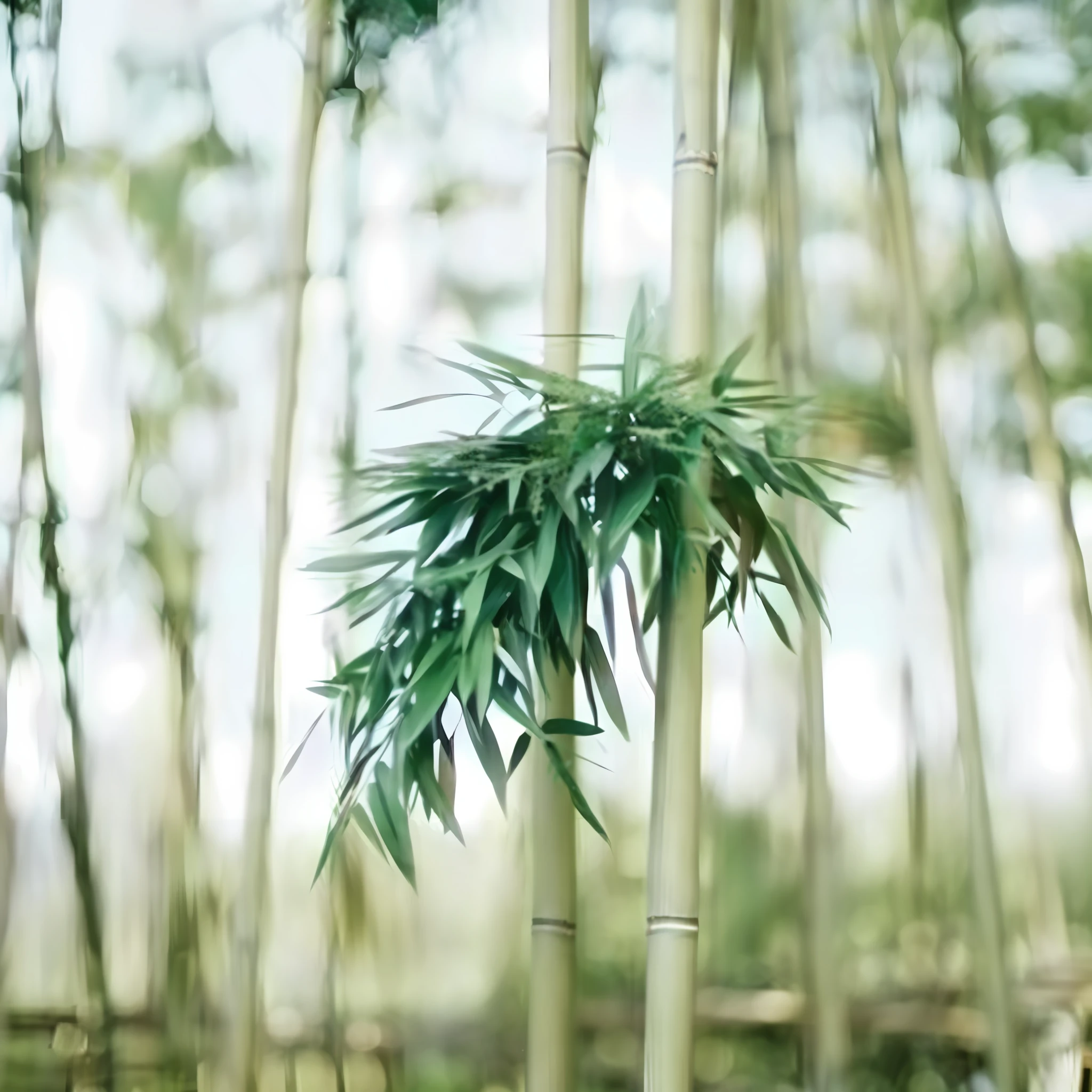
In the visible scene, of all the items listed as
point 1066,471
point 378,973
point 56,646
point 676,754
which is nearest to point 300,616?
point 56,646

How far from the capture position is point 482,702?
126 centimetres

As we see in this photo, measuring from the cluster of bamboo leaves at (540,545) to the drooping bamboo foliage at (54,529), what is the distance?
45 centimetres

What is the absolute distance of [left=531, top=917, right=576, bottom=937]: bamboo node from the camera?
4.44 feet

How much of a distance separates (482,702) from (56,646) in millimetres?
732

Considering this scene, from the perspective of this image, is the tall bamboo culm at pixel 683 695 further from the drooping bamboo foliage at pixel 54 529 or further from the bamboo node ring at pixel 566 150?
the drooping bamboo foliage at pixel 54 529

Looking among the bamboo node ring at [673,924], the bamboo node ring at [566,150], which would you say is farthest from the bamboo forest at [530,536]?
the bamboo node ring at [673,924]

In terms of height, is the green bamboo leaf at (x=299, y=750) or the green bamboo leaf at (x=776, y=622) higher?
the green bamboo leaf at (x=776, y=622)

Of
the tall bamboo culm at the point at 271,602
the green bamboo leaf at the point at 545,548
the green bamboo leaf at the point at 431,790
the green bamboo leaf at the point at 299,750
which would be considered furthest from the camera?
the tall bamboo culm at the point at 271,602

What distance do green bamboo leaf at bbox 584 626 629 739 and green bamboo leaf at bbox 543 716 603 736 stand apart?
3 cm

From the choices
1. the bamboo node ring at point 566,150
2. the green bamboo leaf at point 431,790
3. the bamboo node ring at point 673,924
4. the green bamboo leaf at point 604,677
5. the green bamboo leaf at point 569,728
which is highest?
the bamboo node ring at point 566,150

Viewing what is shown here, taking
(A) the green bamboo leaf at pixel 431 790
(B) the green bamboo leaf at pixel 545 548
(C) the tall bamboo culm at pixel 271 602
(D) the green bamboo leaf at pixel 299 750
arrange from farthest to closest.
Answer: (C) the tall bamboo culm at pixel 271 602
(D) the green bamboo leaf at pixel 299 750
(A) the green bamboo leaf at pixel 431 790
(B) the green bamboo leaf at pixel 545 548

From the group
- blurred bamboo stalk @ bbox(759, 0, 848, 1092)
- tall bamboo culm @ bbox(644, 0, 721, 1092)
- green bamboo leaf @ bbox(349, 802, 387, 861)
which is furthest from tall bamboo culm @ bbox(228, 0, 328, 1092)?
blurred bamboo stalk @ bbox(759, 0, 848, 1092)

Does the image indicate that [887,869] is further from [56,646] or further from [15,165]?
[15,165]

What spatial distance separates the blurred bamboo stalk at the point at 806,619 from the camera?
1.56 metres
